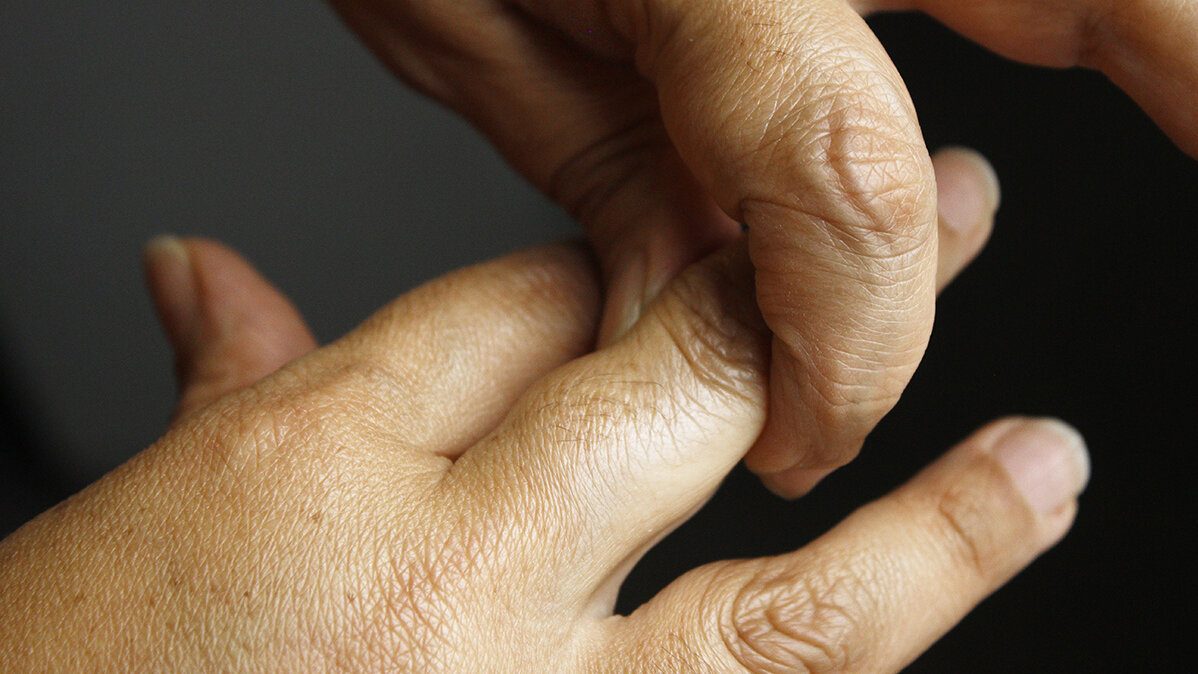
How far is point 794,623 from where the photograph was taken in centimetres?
83

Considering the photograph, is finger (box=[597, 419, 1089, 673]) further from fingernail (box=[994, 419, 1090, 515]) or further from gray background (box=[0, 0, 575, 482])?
gray background (box=[0, 0, 575, 482])

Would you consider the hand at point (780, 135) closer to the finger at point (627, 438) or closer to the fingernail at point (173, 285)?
the finger at point (627, 438)

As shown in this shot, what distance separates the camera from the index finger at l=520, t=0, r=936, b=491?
23.8 inches

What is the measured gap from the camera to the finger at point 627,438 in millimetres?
729

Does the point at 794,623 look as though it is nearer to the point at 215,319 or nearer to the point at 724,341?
the point at 724,341

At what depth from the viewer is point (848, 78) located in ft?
2.00

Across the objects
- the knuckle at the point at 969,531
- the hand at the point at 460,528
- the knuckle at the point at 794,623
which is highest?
the hand at the point at 460,528

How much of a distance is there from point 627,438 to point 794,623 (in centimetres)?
23

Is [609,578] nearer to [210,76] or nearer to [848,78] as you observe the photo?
[848,78]

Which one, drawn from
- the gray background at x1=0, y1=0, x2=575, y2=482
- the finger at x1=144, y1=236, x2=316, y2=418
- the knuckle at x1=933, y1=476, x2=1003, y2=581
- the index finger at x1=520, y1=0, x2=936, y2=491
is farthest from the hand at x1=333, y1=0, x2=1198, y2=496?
the gray background at x1=0, y1=0, x2=575, y2=482

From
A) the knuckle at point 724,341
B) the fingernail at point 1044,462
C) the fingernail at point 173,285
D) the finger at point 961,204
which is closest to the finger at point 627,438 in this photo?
the knuckle at point 724,341

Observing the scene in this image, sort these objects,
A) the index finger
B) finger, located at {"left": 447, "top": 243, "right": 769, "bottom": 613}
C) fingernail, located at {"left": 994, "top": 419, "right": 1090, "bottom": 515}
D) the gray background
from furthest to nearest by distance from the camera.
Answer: the gray background < fingernail, located at {"left": 994, "top": 419, "right": 1090, "bottom": 515} < finger, located at {"left": 447, "top": 243, "right": 769, "bottom": 613} < the index finger

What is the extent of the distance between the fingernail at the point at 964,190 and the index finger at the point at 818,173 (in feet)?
1.13

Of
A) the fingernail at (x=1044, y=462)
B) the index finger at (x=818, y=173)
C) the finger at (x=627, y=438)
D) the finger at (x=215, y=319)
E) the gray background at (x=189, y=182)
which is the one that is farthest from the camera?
the gray background at (x=189, y=182)
